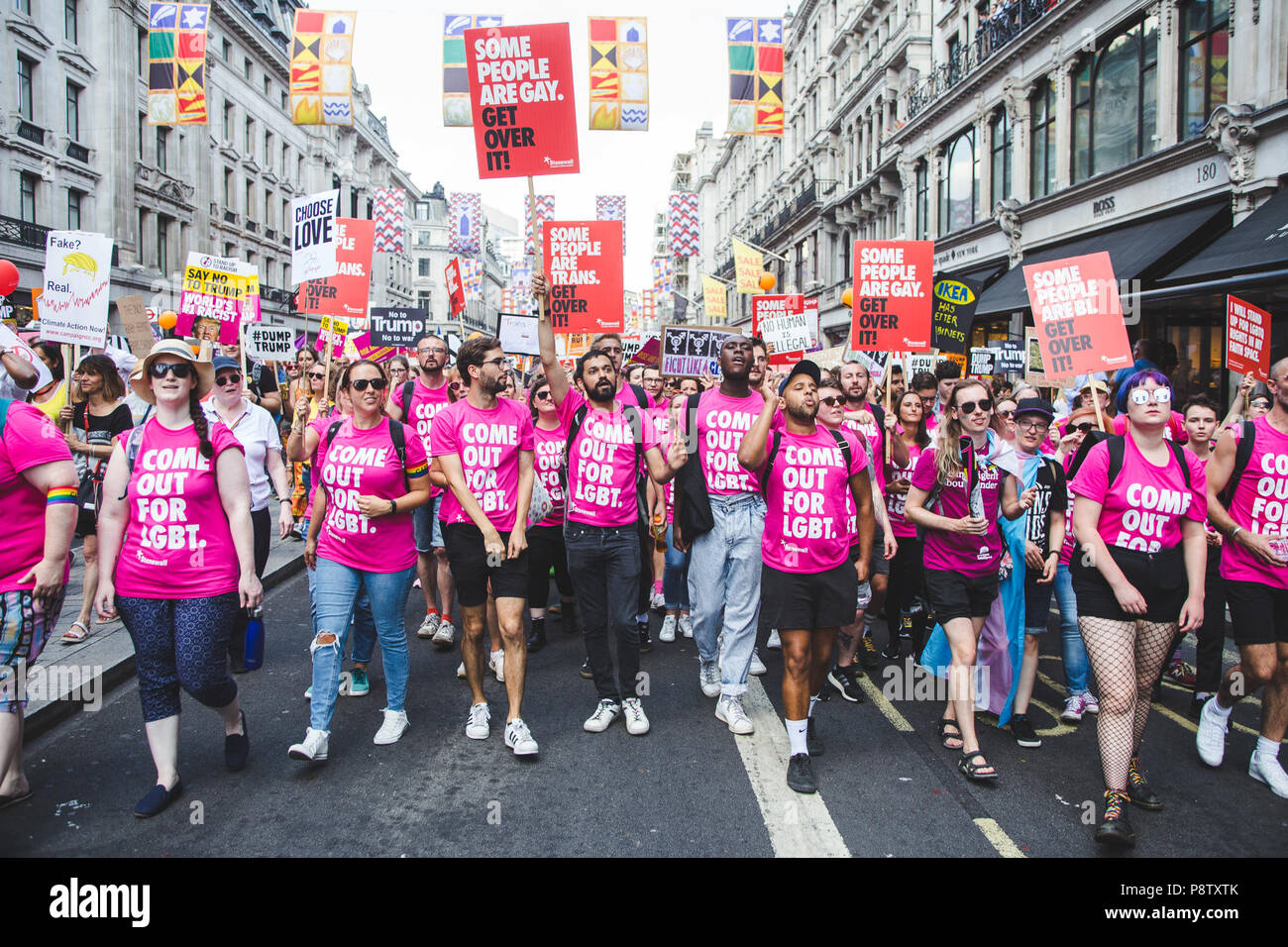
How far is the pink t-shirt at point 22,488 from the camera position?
3566 mm

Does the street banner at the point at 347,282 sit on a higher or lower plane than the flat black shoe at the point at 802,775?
higher

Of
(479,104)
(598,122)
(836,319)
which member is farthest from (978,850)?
(836,319)

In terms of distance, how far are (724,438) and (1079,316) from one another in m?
2.93

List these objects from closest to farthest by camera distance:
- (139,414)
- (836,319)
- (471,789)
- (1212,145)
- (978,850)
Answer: (978,850), (471,789), (139,414), (1212,145), (836,319)

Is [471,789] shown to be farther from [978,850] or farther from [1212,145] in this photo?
[1212,145]

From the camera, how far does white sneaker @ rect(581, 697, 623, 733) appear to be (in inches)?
190

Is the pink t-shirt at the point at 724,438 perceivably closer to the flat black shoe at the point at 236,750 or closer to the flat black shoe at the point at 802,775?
the flat black shoe at the point at 802,775

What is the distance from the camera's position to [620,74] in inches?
591

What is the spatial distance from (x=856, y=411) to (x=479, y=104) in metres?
3.52

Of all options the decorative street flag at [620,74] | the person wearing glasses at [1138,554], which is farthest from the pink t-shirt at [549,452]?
the decorative street flag at [620,74]

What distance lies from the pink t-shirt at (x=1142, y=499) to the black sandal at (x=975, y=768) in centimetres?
122

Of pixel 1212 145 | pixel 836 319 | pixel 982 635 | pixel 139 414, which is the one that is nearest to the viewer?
pixel 982 635

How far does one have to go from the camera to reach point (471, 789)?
13.3 ft

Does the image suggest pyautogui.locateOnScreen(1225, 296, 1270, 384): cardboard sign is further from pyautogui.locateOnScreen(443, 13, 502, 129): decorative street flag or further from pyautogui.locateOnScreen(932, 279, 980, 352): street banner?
pyautogui.locateOnScreen(443, 13, 502, 129): decorative street flag
